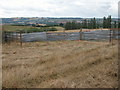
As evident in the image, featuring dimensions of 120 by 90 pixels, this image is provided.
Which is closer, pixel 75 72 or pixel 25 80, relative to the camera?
pixel 25 80

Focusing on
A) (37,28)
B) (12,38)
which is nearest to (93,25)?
(37,28)

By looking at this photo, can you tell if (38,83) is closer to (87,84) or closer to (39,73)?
(39,73)

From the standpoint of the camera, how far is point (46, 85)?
14.6 ft

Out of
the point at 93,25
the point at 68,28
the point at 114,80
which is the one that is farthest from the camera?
the point at 93,25

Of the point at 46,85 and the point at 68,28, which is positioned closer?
the point at 46,85

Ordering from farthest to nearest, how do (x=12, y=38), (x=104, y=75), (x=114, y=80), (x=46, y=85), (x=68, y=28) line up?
(x=68, y=28), (x=12, y=38), (x=104, y=75), (x=114, y=80), (x=46, y=85)

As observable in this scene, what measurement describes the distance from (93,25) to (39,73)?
62.5 meters

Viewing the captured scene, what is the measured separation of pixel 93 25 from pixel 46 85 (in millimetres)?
63363

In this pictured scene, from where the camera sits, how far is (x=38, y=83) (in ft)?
15.5

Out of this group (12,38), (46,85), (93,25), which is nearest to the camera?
(46,85)

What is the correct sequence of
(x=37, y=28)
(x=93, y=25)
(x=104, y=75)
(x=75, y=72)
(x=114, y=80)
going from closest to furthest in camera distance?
(x=114, y=80) < (x=104, y=75) < (x=75, y=72) < (x=37, y=28) < (x=93, y=25)

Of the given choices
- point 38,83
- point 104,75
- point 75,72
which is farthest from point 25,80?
point 104,75

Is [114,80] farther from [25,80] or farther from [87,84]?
[25,80]

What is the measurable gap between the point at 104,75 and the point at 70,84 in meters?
1.29
